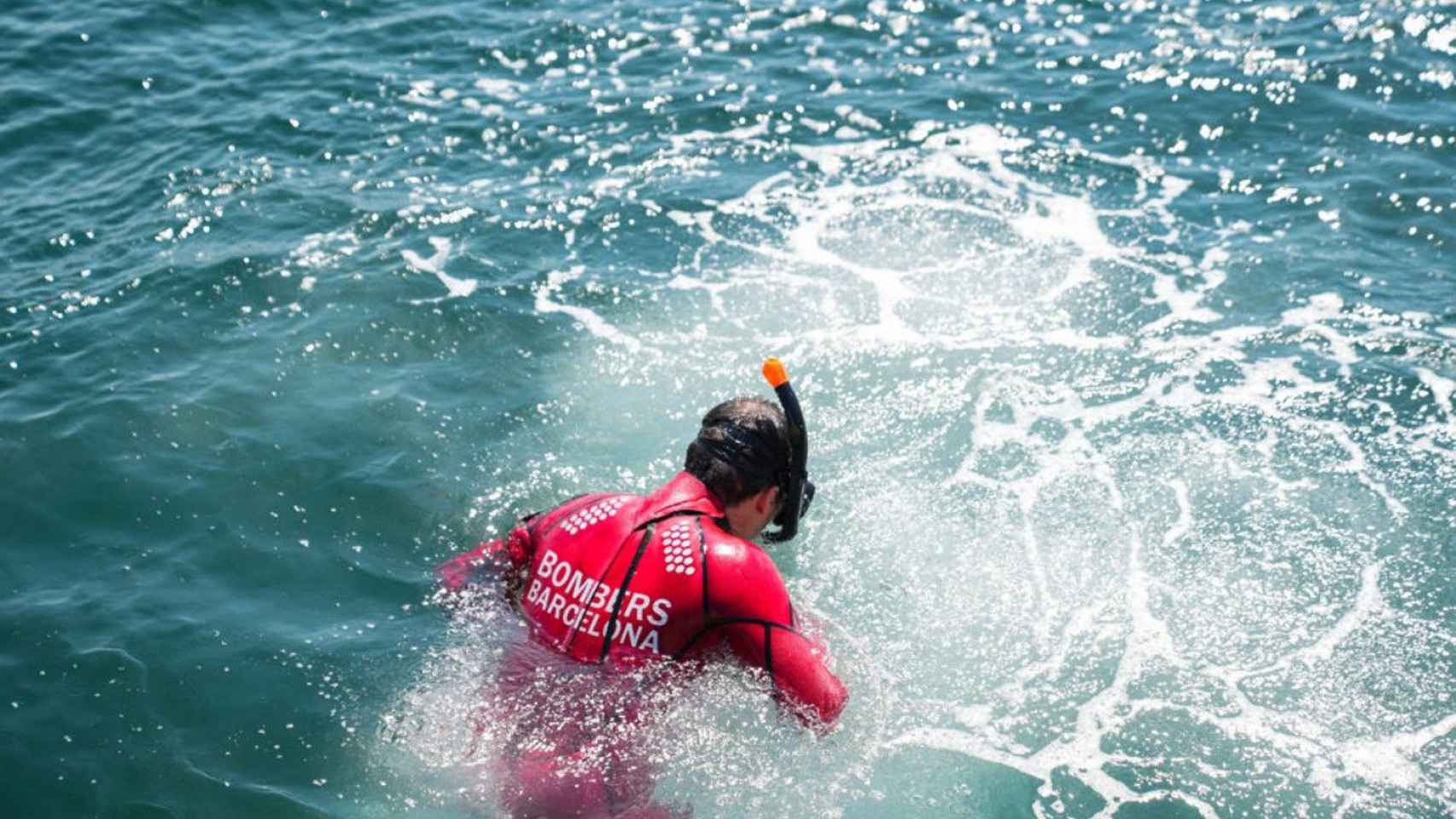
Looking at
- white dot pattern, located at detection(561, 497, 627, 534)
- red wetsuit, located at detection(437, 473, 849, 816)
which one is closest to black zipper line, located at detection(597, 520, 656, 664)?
red wetsuit, located at detection(437, 473, 849, 816)

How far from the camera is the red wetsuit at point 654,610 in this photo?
4352 millimetres

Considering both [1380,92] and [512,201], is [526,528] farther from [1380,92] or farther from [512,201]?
[1380,92]

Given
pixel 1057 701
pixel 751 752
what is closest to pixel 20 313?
pixel 751 752

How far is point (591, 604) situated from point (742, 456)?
0.73 m

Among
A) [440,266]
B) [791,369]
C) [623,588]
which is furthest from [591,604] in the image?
[440,266]

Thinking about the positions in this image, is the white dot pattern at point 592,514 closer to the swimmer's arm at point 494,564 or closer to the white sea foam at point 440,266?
the swimmer's arm at point 494,564

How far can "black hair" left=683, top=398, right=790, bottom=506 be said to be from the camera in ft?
15.0

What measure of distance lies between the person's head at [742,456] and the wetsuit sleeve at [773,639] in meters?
0.26

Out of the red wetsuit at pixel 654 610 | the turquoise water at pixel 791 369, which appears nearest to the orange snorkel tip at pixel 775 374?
the red wetsuit at pixel 654 610

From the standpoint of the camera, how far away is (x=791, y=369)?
760 centimetres

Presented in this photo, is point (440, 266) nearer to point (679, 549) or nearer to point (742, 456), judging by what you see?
point (742, 456)

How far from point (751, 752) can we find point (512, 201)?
A: 566cm

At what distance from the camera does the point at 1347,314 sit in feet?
26.0

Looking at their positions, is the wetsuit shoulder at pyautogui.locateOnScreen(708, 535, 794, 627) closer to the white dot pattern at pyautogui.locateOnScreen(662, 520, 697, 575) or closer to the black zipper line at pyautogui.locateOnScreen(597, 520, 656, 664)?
the white dot pattern at pyautogui.locateOnScreen(662, 520, 697, 575)
